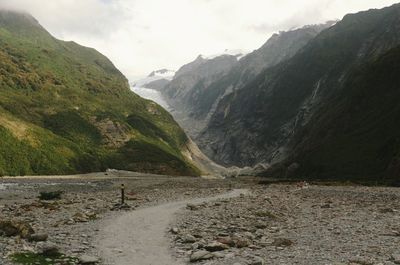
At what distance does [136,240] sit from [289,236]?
865cm

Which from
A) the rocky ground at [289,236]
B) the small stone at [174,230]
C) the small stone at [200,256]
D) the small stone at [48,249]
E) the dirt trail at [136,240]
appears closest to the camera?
the rocky ground at [289,236]

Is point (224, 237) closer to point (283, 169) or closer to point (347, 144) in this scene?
point (347, 144)

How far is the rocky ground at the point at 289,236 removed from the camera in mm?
19391

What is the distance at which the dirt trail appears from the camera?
2022 centimetres

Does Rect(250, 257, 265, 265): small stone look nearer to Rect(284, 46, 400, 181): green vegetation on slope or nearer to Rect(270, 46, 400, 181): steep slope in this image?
Rect(270, 46, 400, 181): steep slope

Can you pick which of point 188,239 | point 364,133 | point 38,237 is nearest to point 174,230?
point 188,239

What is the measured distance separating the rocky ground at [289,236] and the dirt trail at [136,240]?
90cm

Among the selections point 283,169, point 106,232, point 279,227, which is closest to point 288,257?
point 279,227

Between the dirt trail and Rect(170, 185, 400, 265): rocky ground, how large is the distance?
900mm

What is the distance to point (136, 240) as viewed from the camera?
82.2ft

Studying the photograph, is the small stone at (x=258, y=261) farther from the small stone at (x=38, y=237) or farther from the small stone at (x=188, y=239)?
the small stone at (x=38, y=237)

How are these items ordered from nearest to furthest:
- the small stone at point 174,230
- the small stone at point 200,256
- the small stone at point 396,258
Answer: the small stone at point 396,258 < the small stone at point 200,256 < the small stone at point 174,230

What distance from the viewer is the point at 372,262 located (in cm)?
1766

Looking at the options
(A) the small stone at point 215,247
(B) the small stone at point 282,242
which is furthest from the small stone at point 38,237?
(B) the small stone at point 282,242
